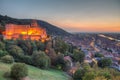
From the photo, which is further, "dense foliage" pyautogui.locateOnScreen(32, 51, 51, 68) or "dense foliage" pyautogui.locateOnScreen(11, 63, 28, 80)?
"dense foliage" pyautogui.locateOnScreen(32, 51, 51, 68)

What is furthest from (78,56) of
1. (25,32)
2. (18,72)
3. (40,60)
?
(18,72)

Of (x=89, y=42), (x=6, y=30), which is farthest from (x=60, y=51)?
(x=89, y=42)

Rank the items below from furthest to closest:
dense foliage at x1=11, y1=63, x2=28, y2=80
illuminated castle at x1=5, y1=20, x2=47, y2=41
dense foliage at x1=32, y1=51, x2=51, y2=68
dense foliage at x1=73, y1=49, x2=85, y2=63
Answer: illuminated castle at x1=5, y1=20, x2=47, y2=41 → dense foliage at x1=73, y1=49, x2=85, y2=63 → dense foliage at x1=32, y1=51, x2=51, y2=68 → dense foliage at x1=11, y1=63, x2=28, y2=80

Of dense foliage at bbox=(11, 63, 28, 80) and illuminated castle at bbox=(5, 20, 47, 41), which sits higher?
illuminated castle at bbox=(5, 20, 47, 41)

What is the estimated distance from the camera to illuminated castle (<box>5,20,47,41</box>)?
22641 mm

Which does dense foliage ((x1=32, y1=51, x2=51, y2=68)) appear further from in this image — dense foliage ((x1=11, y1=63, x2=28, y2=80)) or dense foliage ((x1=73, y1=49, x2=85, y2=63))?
dense foliage ((x1=11, y1=63, x2=28, y2=80))

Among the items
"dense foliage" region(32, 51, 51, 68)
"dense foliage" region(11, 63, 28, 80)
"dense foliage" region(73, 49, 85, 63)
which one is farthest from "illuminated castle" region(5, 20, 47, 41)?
"dense foliage" region(11, 63, 28, 80)

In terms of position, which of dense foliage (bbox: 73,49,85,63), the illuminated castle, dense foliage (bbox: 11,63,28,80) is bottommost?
dense foliage (bbox: 73,49,85,63)

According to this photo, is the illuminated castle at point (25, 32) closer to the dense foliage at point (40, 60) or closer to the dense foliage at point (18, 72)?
the dense foliage at point (40, 60)

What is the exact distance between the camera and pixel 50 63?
54.4ft

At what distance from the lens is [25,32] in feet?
79.6

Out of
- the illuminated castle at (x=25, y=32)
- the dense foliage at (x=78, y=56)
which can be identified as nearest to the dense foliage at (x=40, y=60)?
the dense foliage at (x=78, y=56)

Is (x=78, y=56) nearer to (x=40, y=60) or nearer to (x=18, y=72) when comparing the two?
(x=40, y=60)

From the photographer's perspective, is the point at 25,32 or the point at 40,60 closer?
the point at 40,60
